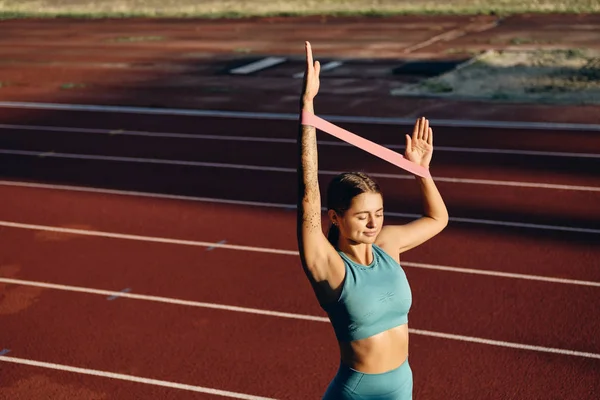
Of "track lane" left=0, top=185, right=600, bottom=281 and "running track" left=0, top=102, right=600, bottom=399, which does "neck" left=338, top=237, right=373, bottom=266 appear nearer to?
"running track" left=0, top=102, right=600, bottom=399

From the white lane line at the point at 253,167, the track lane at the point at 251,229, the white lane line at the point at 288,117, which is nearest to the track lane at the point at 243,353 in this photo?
the track lane at the point at 251,229

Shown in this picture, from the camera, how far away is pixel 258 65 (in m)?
19.9

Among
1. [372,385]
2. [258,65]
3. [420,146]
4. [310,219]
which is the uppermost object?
[420,146]

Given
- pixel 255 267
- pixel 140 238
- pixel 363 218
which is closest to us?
pixel 363 218

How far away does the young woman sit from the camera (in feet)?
10.1

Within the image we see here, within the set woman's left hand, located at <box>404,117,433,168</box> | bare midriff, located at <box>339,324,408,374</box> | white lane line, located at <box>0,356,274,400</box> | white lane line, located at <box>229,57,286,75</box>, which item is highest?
woman's left hand, located at <box>404,117,433,168</box>

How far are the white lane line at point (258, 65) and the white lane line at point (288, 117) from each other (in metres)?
3.97

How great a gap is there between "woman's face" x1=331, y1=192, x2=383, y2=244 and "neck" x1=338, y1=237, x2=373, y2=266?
0.05 m

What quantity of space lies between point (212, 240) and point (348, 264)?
5.87 metres

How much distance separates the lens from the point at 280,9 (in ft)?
99.9

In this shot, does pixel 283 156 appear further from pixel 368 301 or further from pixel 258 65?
pixel 368 301

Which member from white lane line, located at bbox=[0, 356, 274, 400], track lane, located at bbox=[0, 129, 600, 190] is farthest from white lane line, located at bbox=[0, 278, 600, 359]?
track lane, located at bbox=[0, 129, 600, 190]

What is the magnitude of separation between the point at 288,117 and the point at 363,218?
11.4m

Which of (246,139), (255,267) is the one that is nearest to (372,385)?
(255,267)
